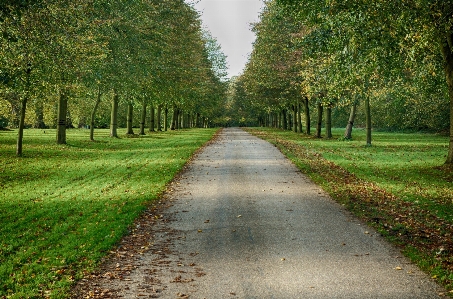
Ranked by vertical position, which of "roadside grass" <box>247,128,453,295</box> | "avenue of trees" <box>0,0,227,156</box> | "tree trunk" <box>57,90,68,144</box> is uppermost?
"avenue of trees" <box>0,0,227,156</box>

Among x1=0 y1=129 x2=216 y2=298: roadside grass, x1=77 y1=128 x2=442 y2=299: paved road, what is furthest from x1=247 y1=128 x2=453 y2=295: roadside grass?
x1=0 y1=129 x2=216 y2=298: roadside grass

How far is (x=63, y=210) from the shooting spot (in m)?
10.8

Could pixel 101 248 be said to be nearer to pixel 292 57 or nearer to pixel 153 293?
pixel 153 293

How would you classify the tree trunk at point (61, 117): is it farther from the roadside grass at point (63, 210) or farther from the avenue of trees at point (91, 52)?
the roadside grass at point (63, 210)

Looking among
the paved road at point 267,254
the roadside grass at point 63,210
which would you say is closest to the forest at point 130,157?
the roadside grass at point 63,210

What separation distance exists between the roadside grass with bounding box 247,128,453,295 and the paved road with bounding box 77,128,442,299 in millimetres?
410

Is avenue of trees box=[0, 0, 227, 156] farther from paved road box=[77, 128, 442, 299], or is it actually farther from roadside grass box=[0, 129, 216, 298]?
paved road box=[77, 128, 442, 299]

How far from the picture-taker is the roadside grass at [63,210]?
6.65m

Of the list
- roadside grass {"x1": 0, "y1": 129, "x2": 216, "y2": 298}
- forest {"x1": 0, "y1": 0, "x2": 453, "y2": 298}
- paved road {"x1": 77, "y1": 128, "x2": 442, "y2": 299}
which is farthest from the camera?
forest {"x1": 0, "y1": 0, "x2": 453, "y2": 298}

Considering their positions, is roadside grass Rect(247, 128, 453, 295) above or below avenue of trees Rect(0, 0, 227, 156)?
below

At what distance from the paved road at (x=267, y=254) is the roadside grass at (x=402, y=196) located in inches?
16.1

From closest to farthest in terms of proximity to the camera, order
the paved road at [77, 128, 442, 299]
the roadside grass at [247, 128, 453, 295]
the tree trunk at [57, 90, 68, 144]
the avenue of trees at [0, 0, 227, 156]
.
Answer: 1. the paved road at [77, 128, 442, 299]
2. the roadside grass at [247, 128, 453, 295]
3. the avenue of trees at [0, 0, 227, 156]
4. the tree trunk at [57, 90, 68, 144]

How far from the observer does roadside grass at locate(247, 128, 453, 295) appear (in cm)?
777

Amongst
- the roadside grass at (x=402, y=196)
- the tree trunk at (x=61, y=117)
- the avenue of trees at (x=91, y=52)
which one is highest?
the avenue of trees at (x=91, y=52)
